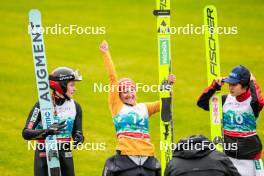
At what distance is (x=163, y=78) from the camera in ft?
40.0

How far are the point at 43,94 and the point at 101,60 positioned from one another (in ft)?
41.1

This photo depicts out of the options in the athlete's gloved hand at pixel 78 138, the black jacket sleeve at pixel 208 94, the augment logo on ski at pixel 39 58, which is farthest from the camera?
the black jacket sleeve at pixel 208 94

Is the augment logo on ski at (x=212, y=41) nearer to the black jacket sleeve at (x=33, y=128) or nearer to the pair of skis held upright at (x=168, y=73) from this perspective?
the pair of skis held upright at (x=168, y=73)

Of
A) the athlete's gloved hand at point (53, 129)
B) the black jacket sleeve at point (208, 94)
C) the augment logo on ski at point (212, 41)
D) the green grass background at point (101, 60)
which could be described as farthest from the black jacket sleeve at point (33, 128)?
the green grass background at point (101, 60)

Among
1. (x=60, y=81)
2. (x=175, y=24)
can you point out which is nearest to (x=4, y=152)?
(x=60, y=81)

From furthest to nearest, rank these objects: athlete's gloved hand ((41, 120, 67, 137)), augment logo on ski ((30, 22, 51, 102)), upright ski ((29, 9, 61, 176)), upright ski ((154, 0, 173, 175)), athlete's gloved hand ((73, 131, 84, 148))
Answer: upright ski ((154, 0, 173, 175)) < athlete's gloved hand ((73, 131, 84, 148)) < augment logo on ski ((30, 22, 51, 102)) < upright ski ((29, 9, 61, 176)) < athlete's gloved hand ((41, 120, 67, 137))

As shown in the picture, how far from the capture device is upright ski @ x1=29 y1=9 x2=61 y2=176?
11688 mm

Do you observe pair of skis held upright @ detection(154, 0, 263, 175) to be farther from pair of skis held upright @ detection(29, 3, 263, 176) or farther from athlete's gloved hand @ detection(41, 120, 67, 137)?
athlete's gloved hand @ detection(41, 120, 67, 137)

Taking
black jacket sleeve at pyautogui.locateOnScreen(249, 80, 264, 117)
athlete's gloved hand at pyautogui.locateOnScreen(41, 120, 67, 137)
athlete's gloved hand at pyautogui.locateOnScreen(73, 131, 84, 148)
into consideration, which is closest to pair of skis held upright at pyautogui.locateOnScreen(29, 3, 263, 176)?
athlete's gloved hand at pyautogui.locateOnScreen(41, 120, 67, 137)

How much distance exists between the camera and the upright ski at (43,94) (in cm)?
1169

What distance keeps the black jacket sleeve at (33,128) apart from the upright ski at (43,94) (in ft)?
0.37

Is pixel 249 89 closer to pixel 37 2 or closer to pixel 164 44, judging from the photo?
pixel 164 44

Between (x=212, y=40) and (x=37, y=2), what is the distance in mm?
18583

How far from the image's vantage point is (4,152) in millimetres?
16688
